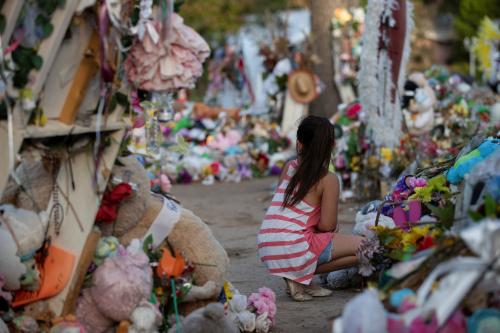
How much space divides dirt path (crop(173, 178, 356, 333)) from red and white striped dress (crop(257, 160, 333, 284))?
0.20 meters

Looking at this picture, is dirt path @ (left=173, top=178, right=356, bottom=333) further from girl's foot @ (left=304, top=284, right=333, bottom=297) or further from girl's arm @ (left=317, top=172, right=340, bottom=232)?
girl's arm @ (left=317, top=172, right=340, bottom=232)

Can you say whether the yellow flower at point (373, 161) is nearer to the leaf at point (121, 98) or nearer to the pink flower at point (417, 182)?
the pink flower at point (417, 182)

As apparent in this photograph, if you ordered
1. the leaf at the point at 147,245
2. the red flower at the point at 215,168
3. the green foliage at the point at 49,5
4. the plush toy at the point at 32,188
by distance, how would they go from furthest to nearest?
the red flower at the point at 215,168
the leaf at the point at 147,245
the plush toy at the point at 32,188
the green foliage at the point at 49,5

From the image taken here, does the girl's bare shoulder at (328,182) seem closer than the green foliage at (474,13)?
Yes

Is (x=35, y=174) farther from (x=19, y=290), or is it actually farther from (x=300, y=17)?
(x=300, y=17)

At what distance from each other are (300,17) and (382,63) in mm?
16715

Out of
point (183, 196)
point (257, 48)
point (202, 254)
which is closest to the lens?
point (202, 254)

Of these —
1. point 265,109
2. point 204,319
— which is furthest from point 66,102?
point 265,109

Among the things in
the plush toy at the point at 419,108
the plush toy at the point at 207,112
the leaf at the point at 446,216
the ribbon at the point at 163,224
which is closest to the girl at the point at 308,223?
the ribbon at the point at 163,224

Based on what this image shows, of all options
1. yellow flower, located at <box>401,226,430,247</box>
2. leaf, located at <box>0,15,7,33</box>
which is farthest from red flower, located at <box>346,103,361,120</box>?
leaf, located at <box>0,15,7,33</box>

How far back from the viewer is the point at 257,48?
18.4m

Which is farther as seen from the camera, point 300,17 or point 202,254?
point 300,17

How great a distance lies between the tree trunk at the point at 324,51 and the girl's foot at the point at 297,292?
11.6 metres

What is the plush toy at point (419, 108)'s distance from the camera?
39.0 feet
